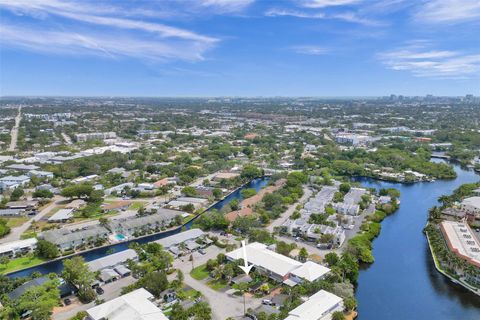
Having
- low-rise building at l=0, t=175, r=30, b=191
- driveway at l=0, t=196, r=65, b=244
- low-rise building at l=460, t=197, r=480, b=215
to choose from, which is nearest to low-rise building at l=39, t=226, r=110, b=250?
driveway at l=0, t=196, r=65, b=244

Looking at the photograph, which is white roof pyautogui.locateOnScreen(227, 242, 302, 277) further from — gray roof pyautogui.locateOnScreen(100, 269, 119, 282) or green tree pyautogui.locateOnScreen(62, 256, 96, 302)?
green tree pyautogui.locateOnScreen(62, 256, 96, 302)

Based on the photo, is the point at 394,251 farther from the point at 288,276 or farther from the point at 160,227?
the point at 160,227

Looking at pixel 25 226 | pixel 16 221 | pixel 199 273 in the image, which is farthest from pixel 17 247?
pixel 199 273

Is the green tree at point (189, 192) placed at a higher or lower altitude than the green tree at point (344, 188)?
lower

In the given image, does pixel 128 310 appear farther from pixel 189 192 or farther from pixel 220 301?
pixel 189 192

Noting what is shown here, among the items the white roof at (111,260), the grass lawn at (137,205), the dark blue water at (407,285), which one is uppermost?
the white roof at (111,260)

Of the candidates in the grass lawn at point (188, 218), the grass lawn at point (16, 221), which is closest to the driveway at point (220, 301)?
the grass lawn at point (188, 218)

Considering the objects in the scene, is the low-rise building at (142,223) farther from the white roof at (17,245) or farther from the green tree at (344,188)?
the green tree at (344,188)
